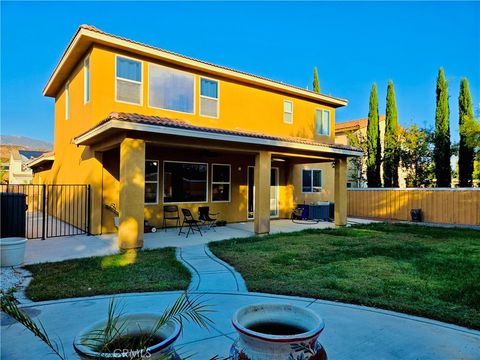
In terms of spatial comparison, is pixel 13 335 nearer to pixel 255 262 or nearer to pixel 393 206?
pixel 255 262

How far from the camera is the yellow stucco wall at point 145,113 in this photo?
10109mm

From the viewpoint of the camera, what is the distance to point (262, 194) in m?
10.8

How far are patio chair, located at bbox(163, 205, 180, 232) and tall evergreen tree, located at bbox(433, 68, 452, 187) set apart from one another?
55.0 feet

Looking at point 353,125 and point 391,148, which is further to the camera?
point 353,125

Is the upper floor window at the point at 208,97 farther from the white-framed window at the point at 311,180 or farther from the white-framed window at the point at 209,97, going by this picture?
the white-framed window at the point at 311,180

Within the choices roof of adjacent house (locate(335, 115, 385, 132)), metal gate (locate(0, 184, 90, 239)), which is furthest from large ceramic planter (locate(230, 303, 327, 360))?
roof of adjacent house (locate(335, 115, 385, 132))

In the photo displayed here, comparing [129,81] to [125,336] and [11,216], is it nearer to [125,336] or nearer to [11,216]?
[11,216]

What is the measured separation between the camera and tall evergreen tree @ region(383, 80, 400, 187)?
22.7m

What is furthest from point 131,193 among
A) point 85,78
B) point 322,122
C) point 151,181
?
point 322,122

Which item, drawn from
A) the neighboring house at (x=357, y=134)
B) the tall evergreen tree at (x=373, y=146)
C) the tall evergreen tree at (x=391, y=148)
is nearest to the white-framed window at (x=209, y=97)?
the tall evergreen tree at (x=373, y=146)

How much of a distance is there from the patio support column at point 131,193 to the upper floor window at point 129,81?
3040 millimetres

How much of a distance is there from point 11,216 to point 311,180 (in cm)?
1376

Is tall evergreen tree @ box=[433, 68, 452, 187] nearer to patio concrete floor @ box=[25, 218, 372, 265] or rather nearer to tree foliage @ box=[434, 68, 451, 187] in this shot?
tree foliage @ box=[434, 68, 451, 187]

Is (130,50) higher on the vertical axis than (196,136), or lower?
higher
